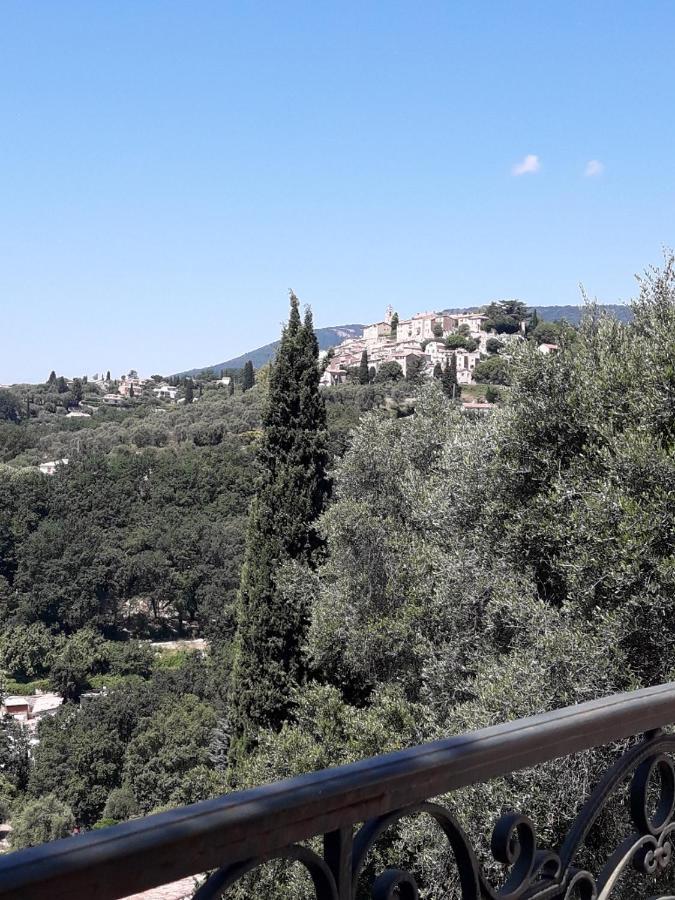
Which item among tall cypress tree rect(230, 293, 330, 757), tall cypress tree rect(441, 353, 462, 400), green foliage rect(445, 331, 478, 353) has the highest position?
green foliage rect(445, 331, 478, 353)

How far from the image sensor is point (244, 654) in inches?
508

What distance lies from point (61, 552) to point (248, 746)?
48.4m

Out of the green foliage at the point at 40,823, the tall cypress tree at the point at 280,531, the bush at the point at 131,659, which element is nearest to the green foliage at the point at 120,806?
the green foliage at the point at 40,823

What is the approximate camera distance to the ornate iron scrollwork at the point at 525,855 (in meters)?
1.16

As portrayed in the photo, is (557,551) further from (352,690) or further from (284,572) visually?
(284,572)

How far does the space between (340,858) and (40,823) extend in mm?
29868

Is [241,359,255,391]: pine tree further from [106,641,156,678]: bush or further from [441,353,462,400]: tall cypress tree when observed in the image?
[106,641,156,678]: bush

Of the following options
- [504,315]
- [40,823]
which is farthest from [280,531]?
[504,315]

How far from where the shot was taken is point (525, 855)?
4.76 feet

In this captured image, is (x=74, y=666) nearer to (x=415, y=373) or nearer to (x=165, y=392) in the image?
(x=415, y=373)

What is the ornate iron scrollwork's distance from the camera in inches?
45.5

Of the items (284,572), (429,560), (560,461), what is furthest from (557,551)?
(284,572)

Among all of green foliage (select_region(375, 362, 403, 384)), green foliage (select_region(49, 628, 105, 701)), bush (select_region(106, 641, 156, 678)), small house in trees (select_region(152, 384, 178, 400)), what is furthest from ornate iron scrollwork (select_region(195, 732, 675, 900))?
small house in trees (select_region(152, 384, 178, 400))

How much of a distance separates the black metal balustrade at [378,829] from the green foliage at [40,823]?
28080 mm
